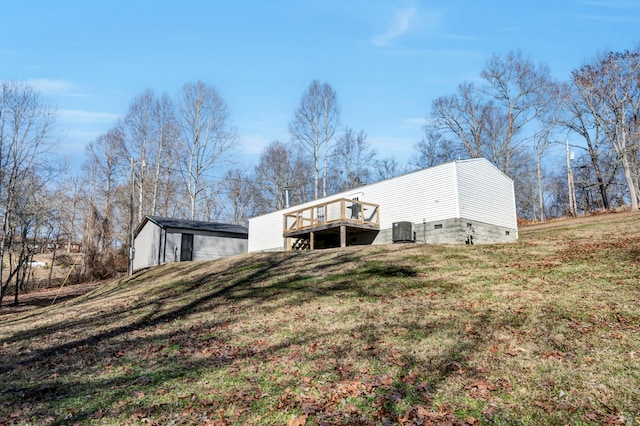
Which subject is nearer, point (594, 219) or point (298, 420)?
point (298, 420)

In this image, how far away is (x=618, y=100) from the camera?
26.8 metres

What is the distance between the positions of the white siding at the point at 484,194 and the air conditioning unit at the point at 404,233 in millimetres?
2313

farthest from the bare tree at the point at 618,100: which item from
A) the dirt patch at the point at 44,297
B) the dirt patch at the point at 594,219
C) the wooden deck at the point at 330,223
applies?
the dirt patch at the point at 44,297

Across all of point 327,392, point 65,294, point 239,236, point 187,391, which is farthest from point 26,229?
point 327,392

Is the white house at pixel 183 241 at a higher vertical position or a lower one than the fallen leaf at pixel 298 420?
higher

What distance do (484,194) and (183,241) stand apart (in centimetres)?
1852

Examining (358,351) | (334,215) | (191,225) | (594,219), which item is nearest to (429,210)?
(334,215)

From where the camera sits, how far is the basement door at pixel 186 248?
87.2 feet

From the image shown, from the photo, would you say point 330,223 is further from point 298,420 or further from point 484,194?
point 298,420

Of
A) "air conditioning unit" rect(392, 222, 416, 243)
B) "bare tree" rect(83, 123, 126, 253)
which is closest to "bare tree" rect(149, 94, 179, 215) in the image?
"bare tree" rect(83, 123, 126, 253)

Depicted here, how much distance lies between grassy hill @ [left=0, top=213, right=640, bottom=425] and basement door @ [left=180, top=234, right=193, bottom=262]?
49.0ft

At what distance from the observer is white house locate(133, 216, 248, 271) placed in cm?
2600

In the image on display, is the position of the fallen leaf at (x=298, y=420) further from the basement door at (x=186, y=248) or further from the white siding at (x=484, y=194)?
the basement door at (x=186, y=248)

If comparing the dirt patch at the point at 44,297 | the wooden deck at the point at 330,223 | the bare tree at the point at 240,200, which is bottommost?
the dirt patch at the point at 44,297
